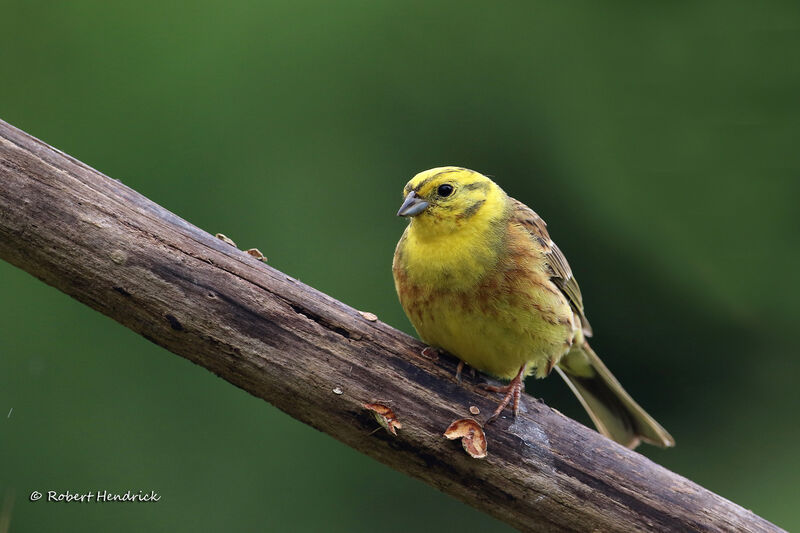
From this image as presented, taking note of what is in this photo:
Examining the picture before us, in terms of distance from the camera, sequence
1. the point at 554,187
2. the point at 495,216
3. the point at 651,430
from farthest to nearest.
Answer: the point at 554,187, the point at 651,430, the point at 495,216

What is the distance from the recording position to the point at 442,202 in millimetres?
3379

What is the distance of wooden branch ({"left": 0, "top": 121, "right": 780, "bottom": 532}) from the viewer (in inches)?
114

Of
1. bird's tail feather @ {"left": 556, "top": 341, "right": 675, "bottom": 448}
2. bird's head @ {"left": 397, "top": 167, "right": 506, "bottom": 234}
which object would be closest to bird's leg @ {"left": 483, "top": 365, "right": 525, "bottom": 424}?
bird's head @ {"left": 397, "top": 167, "right": 506, "bottom": 234}

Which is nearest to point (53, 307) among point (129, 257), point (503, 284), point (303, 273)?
point (303, 273)

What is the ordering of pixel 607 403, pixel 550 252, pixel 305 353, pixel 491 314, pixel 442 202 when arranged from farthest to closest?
pixel 607 403, pixel 550 252, pixel 442 202, pixel 491 314, pixel 305 353

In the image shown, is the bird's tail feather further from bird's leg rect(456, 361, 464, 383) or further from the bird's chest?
bird's leg rect(456, 361, 464, 383)

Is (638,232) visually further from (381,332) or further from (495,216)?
(381,332)

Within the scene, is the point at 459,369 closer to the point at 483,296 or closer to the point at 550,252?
the point at 483,296

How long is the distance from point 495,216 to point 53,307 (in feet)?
10.2

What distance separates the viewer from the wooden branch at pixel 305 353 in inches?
114

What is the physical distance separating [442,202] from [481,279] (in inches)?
13.3

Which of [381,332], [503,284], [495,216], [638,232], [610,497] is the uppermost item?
[638,232]

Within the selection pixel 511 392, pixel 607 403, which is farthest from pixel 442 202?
pixel 607 403

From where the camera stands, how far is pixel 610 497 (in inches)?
120
